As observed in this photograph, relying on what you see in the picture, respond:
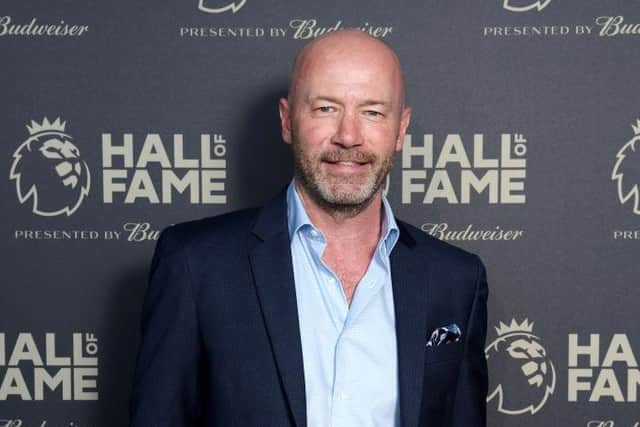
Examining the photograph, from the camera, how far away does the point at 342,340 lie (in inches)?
53.5

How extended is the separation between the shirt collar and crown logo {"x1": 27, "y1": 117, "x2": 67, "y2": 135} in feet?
2.18

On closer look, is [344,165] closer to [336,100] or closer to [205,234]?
[336,100]

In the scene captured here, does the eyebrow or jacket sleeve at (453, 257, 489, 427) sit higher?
the eyebrow

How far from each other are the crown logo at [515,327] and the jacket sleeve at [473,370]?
0.34m

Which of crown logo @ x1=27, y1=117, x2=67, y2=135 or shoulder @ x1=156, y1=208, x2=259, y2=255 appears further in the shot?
crown logo @ x1=27, y1=117, x2=67, y2=135

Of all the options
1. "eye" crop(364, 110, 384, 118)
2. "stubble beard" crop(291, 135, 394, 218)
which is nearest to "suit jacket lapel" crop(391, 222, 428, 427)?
"stubble beard" crop(291, 135, 394, 218)

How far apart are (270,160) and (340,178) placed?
0.51 meters

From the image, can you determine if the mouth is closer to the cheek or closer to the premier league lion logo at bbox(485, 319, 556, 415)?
the cheek

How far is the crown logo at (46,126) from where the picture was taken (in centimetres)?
184

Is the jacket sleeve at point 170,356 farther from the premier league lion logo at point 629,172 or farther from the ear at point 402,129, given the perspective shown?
the premier league lion logo at point 629,172

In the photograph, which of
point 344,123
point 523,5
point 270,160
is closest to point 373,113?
point 344,123

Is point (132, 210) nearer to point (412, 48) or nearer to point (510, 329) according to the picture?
point (412, 48)

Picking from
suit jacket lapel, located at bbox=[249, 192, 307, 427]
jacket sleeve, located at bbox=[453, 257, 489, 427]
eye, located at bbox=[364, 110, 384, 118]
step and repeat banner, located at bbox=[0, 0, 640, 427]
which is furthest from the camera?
step and repeat banner, located at bbox=[0, 0, 640, 427]

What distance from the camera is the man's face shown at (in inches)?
55.0
